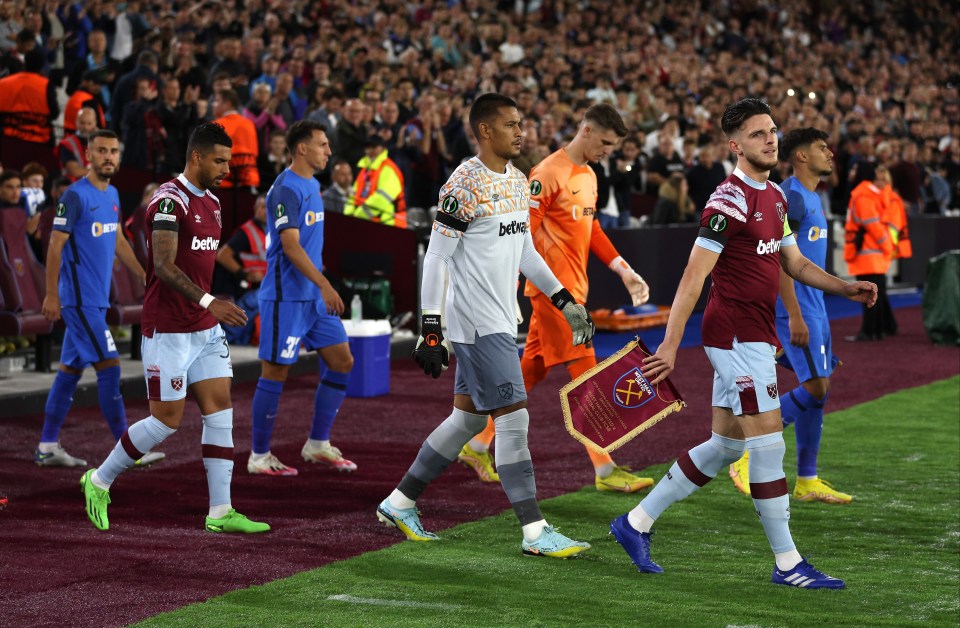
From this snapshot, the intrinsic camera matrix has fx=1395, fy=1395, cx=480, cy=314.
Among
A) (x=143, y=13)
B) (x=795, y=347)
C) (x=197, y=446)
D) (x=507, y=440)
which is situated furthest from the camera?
(x=143, y=13)

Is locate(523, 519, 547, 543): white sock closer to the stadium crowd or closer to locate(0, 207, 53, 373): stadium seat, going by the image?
locate(0, 207, 53, 373): stadium seat

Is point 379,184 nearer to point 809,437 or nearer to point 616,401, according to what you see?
point 809,437

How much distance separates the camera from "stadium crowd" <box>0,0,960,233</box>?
16094 millimetres

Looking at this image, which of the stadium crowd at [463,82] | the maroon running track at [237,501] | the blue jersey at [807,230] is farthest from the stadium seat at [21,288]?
the blue jersey at [807,230]

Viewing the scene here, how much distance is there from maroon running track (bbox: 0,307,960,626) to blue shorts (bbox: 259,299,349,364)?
2.57 ft

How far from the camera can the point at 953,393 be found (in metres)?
12.5

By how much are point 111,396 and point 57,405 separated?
0.35m

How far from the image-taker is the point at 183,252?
717 centimetres

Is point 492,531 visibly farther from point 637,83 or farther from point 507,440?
point 637,83

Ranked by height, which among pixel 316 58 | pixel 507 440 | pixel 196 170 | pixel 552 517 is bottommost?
pixel 552 517

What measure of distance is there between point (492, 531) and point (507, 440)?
0.76 metres

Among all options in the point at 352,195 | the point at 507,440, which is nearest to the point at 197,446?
the point at 507,440

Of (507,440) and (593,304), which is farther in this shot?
(593,304)

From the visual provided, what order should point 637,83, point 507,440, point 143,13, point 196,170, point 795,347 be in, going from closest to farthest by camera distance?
point 507,440 < point 196,170 < point 795,347 < point 143,13 < point 637,83
